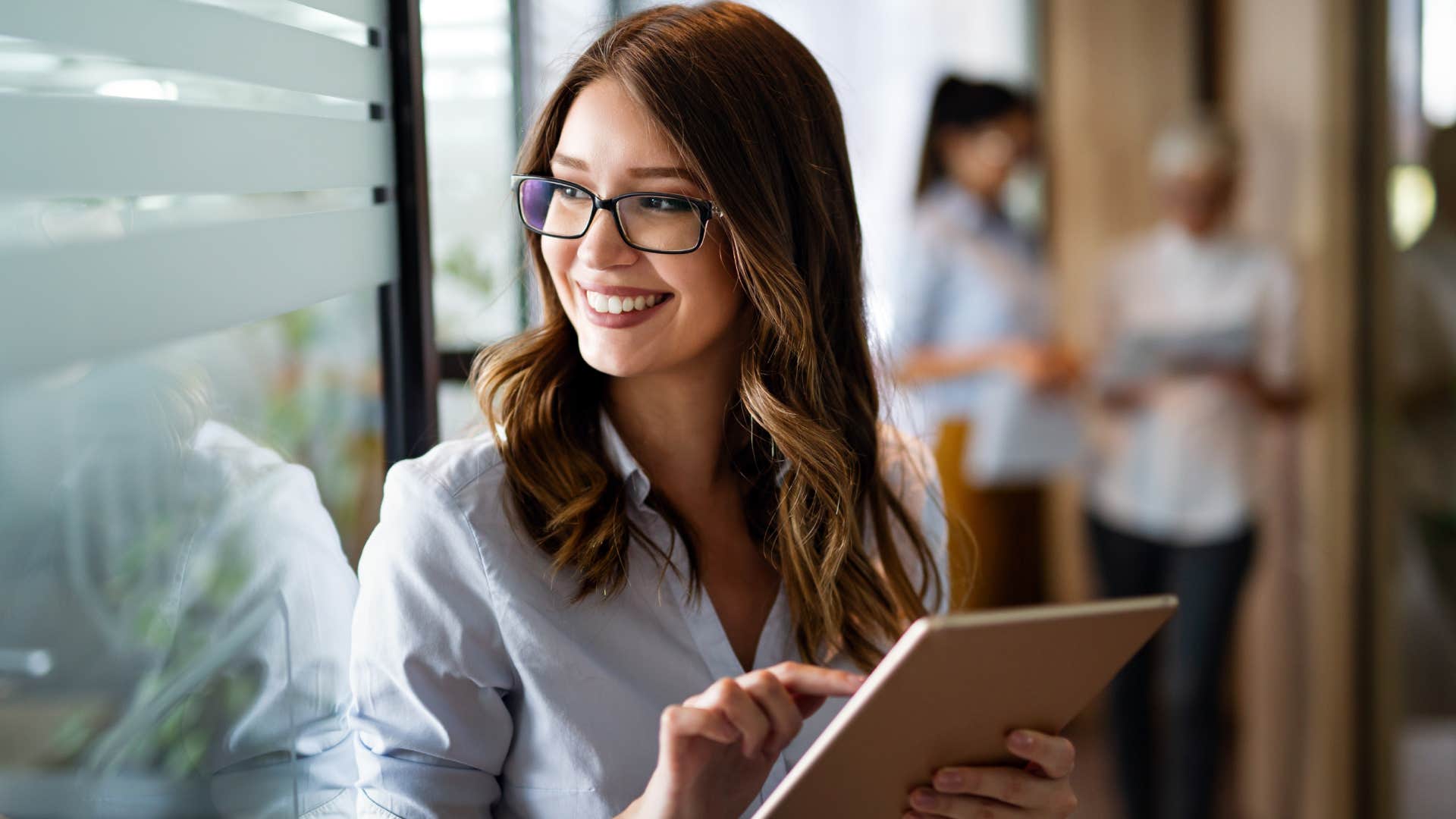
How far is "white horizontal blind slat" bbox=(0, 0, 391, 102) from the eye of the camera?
71cm

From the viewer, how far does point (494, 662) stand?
112 cm

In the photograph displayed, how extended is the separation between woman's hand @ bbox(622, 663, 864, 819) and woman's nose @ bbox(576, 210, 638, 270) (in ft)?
1.32

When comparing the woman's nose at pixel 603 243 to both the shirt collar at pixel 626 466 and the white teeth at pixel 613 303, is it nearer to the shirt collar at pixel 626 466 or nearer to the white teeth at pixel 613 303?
the white teeth at pixel 613 303

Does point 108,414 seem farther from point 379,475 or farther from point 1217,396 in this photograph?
point 1217,396

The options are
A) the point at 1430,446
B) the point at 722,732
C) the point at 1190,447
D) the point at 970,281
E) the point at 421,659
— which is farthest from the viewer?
the point at 970,281

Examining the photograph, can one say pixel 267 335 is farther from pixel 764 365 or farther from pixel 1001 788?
pixel 1001 788

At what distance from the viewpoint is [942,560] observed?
4.80ft

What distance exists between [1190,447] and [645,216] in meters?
2.23

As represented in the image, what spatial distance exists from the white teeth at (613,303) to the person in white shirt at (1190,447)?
215cm

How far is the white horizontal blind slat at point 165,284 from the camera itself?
2.24 feet

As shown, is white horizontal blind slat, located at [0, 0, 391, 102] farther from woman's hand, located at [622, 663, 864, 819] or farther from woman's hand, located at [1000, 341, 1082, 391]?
woman's hand, located at [1000, 341, 1082, 391]

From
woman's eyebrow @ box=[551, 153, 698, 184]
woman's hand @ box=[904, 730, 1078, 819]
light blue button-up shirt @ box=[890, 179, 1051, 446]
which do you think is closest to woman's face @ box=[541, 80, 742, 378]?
woman's eyebrow @ box=[551, 153, 698, 184]

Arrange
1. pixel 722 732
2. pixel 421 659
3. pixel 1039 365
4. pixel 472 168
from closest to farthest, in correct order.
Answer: pixel 722 732
pixel 421 659
pixel 472 168
pixel 1039 365

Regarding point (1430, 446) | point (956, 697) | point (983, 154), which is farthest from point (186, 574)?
point (983, 154)
